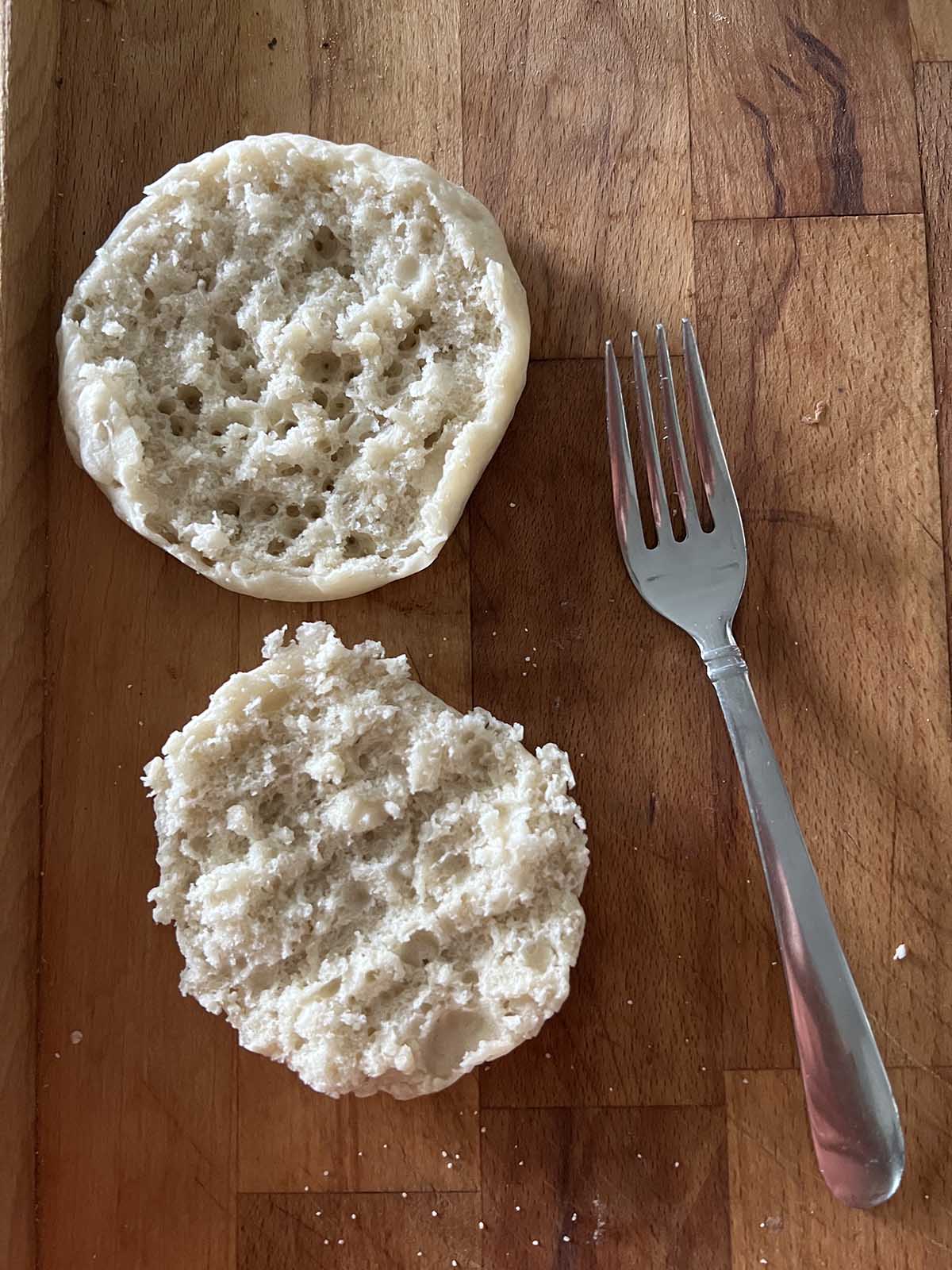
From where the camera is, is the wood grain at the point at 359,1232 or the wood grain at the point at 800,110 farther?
the wood grain at the point at 800,110

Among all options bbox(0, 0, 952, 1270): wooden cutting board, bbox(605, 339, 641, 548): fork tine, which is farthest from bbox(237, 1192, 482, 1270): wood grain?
bbox(605, 339, 641, 548): fork tine

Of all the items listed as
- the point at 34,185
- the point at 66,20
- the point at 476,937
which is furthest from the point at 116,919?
the point at 66,20

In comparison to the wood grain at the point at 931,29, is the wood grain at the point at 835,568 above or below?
below

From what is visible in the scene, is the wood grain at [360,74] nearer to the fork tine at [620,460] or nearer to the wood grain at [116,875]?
the wood grain at [116,875]

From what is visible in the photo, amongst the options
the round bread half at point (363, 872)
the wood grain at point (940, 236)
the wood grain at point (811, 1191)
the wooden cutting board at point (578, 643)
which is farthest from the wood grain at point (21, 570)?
the wood grain at point (940, 236)

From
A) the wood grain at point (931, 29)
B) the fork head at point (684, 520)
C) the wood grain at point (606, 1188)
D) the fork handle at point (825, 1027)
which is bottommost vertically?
the wood grain at point (606, 1188)

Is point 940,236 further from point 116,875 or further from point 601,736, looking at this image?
point 116,875
